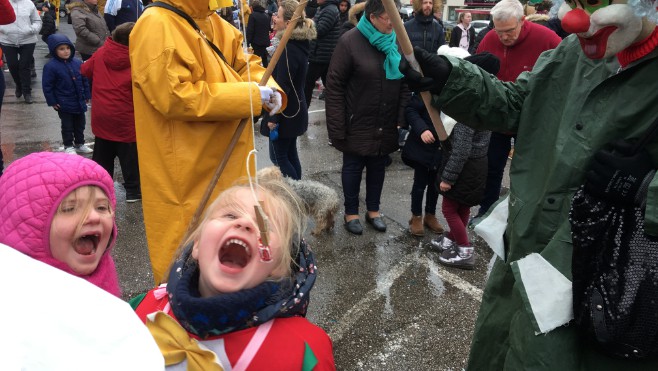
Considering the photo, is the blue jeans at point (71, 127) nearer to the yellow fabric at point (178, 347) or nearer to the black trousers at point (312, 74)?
the black trousers at point (312, 74)

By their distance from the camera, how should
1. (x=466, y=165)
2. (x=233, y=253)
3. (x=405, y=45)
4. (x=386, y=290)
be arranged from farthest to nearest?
1. (x=466, y=165)
2. (x=386, y=290)
3. (x=405, y=45)
4. (x=233, y=253)

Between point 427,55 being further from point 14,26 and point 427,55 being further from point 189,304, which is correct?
point 14,26

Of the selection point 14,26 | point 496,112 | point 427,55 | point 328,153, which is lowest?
point 328,153

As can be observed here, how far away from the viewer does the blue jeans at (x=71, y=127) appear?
595cm

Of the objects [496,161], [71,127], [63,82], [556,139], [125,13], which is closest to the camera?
[556,139]

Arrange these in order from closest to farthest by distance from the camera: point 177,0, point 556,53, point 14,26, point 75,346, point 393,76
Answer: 1. point 75,346
2. point 556,53
3. point 177,0
4. point 393,76
5. point 14,26

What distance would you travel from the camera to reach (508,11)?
438 cm

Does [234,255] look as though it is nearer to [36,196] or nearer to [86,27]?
[36,196]

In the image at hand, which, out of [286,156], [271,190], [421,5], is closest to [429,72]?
[271,190]

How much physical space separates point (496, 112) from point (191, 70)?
4.34 ft

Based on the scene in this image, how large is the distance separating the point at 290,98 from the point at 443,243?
1.90m

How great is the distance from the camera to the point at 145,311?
1606 millimetres

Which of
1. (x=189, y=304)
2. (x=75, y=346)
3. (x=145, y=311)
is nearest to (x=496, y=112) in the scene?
(x=189, y=304)

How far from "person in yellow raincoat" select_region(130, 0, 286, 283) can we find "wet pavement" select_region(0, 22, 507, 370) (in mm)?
1147
